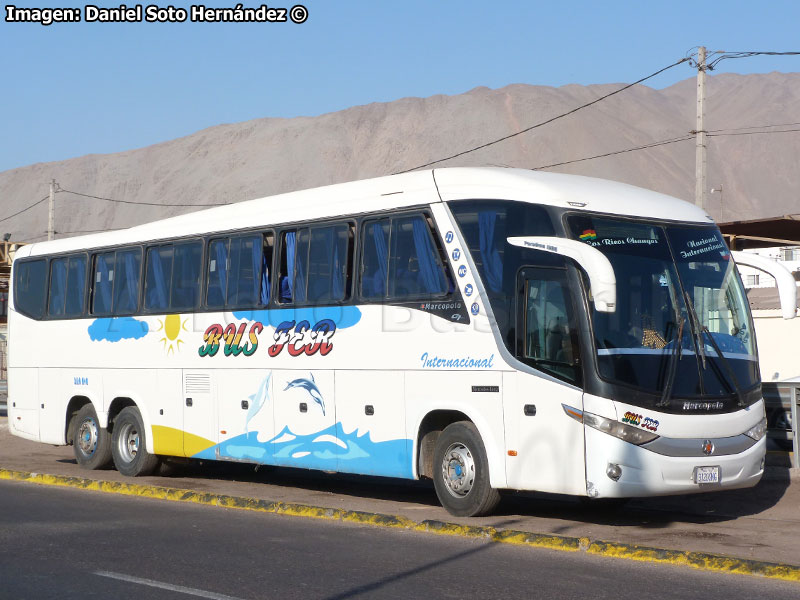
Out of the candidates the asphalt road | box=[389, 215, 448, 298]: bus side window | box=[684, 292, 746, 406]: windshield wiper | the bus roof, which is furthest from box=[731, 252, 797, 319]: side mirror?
the asphalt road

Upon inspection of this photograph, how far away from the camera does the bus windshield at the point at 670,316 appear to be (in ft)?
35.0

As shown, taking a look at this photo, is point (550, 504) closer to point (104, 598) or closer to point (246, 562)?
point (246, 562)

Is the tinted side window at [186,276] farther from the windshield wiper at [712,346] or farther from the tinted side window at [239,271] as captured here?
the windshield wiper at [712,346]

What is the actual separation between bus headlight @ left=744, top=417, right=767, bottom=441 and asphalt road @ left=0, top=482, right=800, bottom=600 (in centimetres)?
259

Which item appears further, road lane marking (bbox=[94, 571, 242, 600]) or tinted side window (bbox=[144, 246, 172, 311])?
tinted side window (bbox=[144, 246, 172, 311])

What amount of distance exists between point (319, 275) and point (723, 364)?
4981 mm

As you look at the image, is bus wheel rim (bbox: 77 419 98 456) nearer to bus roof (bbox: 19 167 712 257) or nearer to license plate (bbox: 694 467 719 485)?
bus roof (bbox: 19 167 712 257)


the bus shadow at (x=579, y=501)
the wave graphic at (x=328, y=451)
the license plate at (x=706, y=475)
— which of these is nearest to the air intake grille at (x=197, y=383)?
the wave graphic at (x=328, y=451)

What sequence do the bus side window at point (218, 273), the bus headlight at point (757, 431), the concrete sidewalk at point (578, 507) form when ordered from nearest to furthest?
the concrete sidewalk at point (578, 507)
the bus headlight at point (757, 431)
the bus side window at point (218, 273)

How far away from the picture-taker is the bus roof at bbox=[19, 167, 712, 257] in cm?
1141

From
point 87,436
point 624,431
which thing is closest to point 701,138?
point 87,436

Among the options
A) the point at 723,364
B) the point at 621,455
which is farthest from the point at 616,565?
the point at 723,364

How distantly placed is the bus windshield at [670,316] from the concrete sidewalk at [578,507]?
55.2 inches

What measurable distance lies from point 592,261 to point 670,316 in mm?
1217
